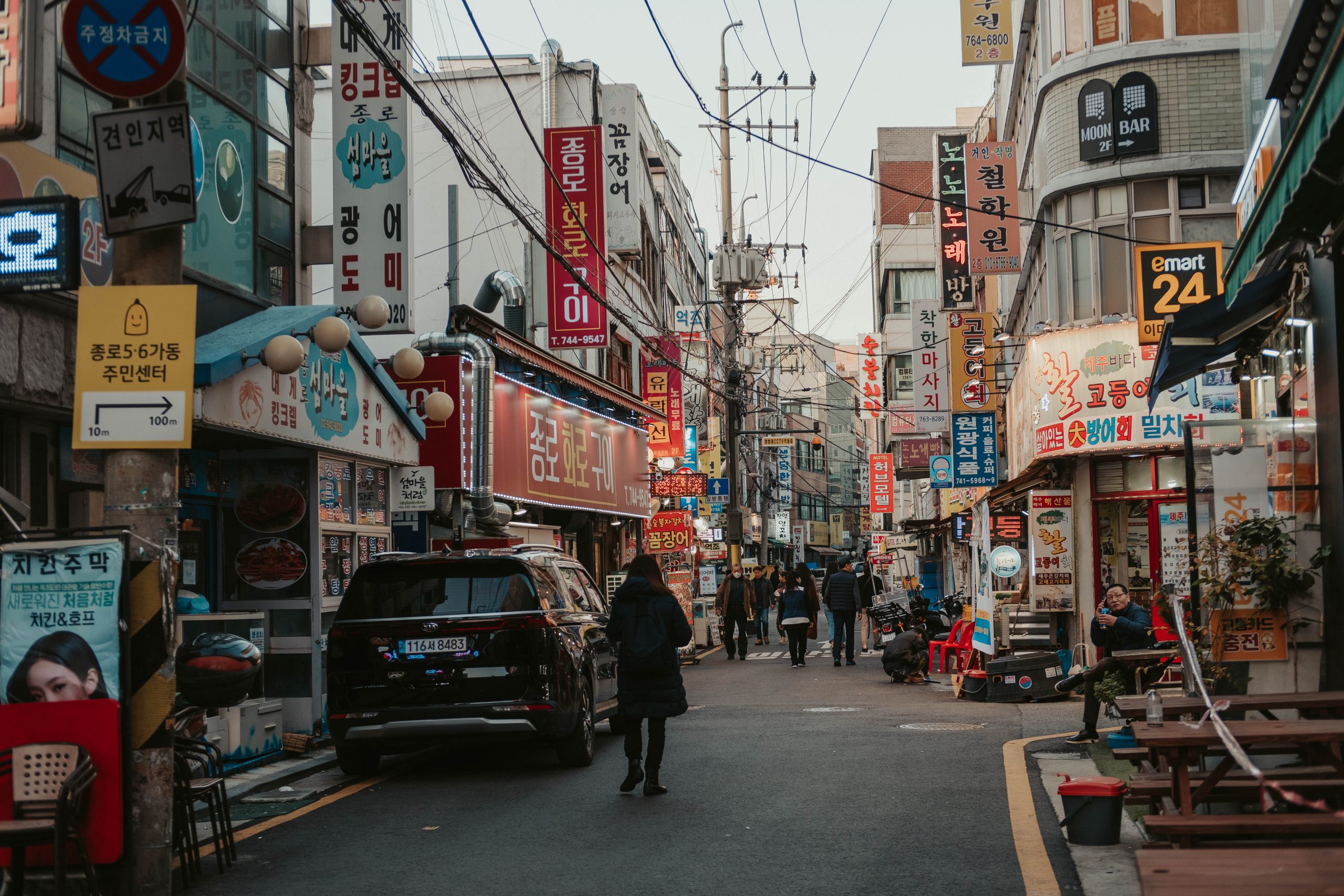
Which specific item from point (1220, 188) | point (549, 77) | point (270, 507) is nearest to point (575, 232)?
point (549, 77)

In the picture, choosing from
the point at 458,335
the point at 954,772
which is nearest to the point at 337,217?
the point at 458,335

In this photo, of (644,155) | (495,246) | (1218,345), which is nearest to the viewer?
(1218,345)

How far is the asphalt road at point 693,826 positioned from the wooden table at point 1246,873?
2154mm

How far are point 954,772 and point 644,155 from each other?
31.7 metres

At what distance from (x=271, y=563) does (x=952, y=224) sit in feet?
56.6

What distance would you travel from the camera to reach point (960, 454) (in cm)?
3008

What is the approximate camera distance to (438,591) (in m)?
11.5

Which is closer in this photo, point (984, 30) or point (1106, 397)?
point (1106, 397)

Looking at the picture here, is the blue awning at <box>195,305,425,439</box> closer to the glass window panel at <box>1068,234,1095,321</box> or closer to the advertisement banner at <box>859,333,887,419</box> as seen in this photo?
the glass window panel at <box>1068,234,1095,321</box>

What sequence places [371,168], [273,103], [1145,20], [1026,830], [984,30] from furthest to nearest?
[984,30] < [1145,20] < [273,103] < [371,168] < [1026,830]

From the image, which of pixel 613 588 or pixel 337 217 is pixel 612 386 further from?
pixel 337 217

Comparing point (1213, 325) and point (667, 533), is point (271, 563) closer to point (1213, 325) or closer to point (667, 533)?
point (1213, 325)

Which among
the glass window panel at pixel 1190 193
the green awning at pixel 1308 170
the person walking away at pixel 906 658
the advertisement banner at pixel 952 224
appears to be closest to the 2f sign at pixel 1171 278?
the glass window panel at pixel 1190 193

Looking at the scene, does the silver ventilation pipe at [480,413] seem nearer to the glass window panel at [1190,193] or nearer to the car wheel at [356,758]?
the car wheel at [356,758]
